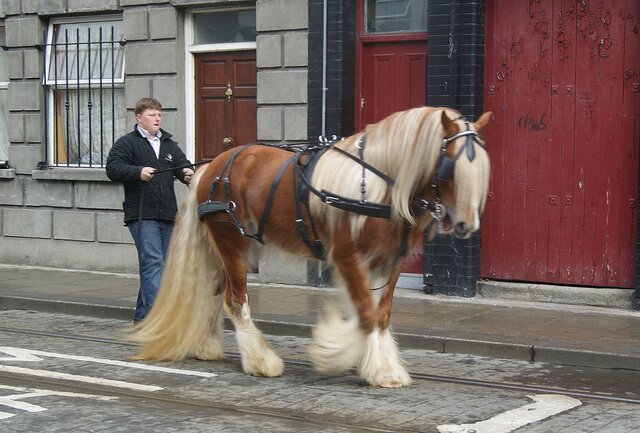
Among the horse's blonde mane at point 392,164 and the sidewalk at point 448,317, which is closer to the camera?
the horse's blonde mane at point 392,164

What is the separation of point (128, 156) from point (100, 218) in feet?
15.9

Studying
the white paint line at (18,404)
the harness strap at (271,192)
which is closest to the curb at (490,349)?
the harness strap at (271,192)

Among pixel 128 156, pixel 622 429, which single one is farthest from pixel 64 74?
pixel 622 429

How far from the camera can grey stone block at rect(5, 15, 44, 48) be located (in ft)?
48.4

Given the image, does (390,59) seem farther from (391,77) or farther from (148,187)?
(148,187)

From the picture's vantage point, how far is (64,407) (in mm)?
6840

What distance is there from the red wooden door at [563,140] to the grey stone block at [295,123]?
218 centimetres

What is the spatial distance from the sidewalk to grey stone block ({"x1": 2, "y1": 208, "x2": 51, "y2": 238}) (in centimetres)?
120

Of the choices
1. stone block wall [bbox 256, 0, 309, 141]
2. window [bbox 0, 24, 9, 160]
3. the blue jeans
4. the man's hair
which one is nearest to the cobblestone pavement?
the blue jeans

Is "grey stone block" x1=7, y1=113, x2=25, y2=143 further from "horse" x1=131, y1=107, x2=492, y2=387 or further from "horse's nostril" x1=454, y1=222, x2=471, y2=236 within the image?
"horse's nostril" x1=454, y1=222, x2=471, y2=236

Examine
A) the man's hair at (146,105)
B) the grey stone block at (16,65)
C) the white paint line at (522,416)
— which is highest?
the grey stone block at (16,65)

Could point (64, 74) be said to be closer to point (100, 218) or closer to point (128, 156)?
point (100, 218)

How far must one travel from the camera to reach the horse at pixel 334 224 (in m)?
6.95

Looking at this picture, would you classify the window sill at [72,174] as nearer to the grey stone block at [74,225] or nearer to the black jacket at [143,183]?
the grey stone block at [74,225]
